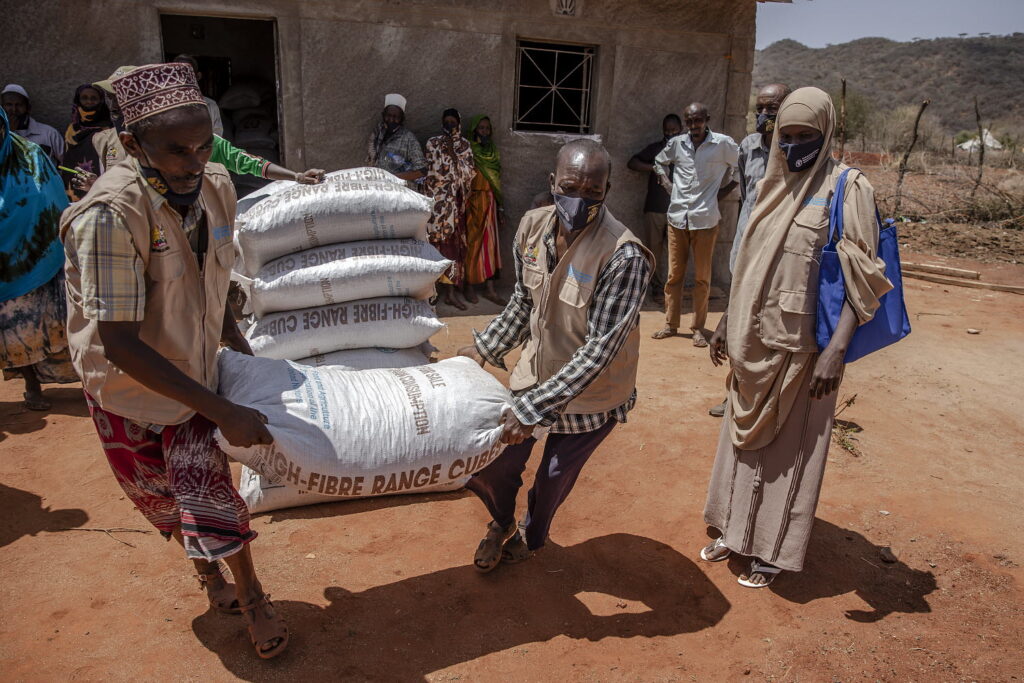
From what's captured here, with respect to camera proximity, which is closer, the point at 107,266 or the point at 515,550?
the point at 107,266

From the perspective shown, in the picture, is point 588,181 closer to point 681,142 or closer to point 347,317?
point 347,317

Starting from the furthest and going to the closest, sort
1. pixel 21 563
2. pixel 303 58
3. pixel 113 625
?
1. pixel 303 58
2. pixel 21 563
3. pixel 113 625

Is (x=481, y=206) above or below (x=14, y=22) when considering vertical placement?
below

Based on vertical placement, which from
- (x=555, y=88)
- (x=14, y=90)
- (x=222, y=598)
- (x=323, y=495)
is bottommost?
(x=222, y=598)

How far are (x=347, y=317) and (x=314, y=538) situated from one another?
3.77ft

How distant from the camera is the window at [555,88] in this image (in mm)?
7586

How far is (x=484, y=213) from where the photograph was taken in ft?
24.1

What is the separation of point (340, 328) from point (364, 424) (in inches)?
58.6

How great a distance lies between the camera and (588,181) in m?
2.39

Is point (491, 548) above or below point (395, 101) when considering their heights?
below

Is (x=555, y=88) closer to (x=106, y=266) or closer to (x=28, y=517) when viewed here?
(x=28, y=517)

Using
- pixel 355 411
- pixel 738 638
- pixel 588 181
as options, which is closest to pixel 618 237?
pixel 588 181

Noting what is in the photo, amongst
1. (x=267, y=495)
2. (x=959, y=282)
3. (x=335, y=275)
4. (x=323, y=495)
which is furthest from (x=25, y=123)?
(x=959, y=282)

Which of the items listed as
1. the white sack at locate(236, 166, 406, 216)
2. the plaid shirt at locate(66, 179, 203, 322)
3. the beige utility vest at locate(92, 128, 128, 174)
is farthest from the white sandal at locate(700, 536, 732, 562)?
the beige utility vest at locate(92, 128, 128, 174)
